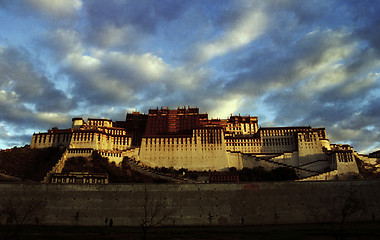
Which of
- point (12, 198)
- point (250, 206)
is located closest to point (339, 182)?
point (250, 206)

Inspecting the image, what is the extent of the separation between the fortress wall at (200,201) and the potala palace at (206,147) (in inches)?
1287

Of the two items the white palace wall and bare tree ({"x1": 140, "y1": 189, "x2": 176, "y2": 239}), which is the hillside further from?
bare tree ({"x1": 140, "y1": 189, "x2": 176, "y2": 239})

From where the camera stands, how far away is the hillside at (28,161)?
70319mm

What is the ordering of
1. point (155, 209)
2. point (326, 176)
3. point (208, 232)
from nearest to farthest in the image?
point (208, 232) < point (155, 209) < point (326, 176)

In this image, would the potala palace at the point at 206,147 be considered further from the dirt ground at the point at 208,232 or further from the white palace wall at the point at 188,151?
the dirt ground at the point at 208,232

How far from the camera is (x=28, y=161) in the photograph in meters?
81.2

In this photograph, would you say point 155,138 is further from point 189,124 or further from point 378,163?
point 378,163

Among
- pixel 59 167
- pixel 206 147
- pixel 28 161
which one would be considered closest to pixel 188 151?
pixel 206 147

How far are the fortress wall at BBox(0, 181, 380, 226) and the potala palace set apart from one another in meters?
32.7

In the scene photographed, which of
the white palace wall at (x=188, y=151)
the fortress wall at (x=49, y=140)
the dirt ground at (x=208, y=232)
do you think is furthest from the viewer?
the white palace wall at (x=188, y=151)

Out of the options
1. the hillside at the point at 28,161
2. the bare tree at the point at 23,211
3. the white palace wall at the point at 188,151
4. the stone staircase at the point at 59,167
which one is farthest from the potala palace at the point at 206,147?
the bare tree at the point at 23,211

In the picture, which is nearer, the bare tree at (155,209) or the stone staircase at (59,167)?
the bare tree at (155,209)

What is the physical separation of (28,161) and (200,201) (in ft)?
183

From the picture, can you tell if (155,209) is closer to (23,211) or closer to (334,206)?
(23,211)
